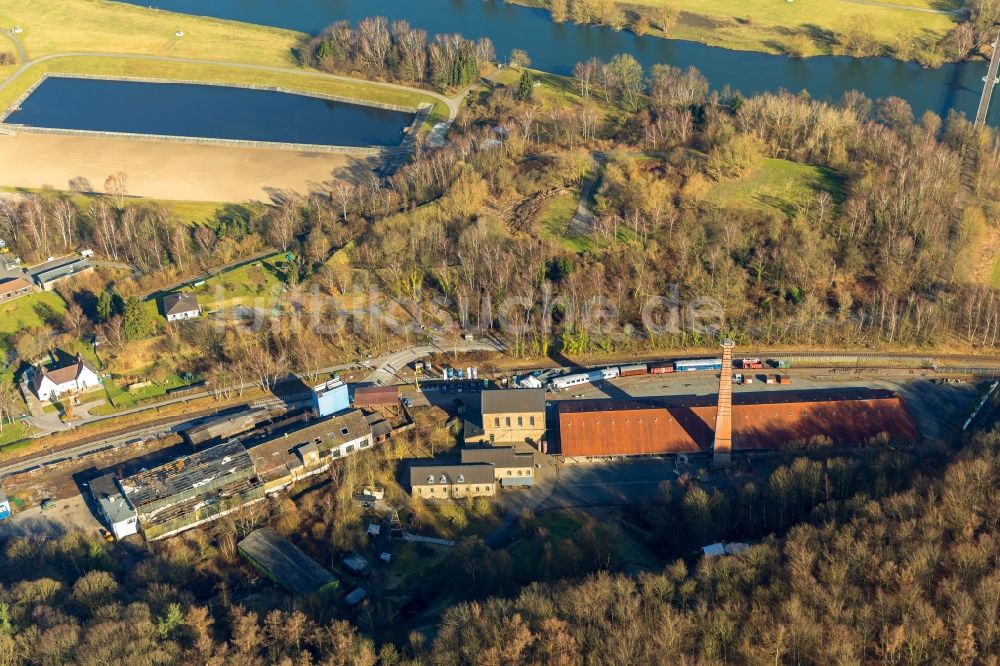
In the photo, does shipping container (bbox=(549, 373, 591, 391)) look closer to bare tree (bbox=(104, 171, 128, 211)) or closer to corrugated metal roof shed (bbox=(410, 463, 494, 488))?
corrugated metal roof shed (bbox=(410, 463, 494, 488))

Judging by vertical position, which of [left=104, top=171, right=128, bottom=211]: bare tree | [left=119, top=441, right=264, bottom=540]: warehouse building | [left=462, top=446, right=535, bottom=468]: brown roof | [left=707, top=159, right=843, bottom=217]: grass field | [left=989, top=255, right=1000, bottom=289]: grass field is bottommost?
[left=119, top=441, right=264, bottom=540]: warehouse building

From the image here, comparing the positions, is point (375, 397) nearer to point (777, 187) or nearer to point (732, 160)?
point (732, 160)

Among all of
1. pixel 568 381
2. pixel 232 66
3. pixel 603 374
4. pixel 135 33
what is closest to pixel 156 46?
pixel 135 33

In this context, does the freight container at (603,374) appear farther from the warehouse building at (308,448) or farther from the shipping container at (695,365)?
the warehouse building at (308,448)

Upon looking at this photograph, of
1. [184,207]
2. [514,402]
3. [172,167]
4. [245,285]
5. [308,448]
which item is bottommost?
[308,448]

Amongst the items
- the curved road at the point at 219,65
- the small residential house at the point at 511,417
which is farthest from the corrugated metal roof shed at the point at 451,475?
the curved road at the point at 219,65

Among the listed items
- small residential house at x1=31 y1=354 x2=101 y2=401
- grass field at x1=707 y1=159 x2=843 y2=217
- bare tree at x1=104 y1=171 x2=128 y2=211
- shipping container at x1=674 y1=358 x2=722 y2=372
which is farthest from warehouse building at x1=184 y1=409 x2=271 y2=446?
grass field at x1=707 y1=159 x2=843 y2=217

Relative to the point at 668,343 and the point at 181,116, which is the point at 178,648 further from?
the point at 181,116
